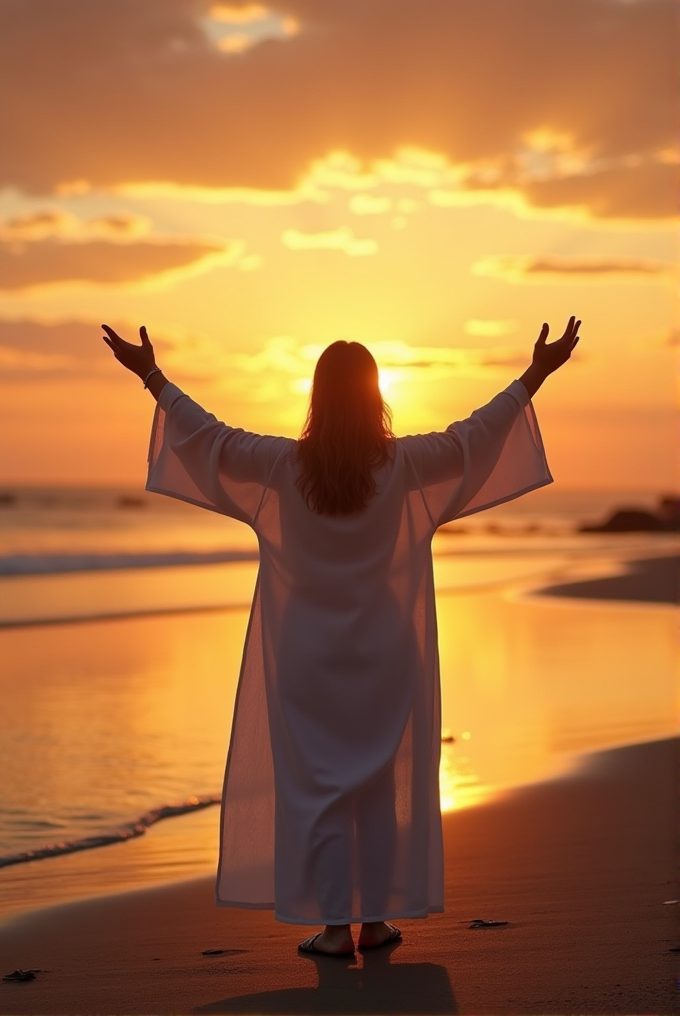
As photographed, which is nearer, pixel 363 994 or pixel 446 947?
pixel 363 994

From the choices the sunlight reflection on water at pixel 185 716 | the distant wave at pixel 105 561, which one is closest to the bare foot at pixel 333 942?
the sunlight reflection on water at pixel 185 716

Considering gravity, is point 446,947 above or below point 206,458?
below

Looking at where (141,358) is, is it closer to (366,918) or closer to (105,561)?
(366,918)

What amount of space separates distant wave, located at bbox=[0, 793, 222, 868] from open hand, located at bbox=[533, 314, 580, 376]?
3.23 m

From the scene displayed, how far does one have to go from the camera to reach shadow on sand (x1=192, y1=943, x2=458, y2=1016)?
13.3ft

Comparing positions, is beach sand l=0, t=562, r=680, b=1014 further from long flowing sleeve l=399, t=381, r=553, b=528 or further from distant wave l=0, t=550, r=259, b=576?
distant wave l=0, t=550, r=259, b=576

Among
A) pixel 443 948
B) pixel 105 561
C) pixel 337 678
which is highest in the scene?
pixel 105 561

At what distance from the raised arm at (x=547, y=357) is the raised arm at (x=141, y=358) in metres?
1.44

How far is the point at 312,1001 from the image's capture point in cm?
414

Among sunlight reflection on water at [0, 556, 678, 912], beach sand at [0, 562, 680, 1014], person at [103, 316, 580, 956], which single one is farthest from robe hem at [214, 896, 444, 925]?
sunlight reflection on water at [0, 556, 678, 912]


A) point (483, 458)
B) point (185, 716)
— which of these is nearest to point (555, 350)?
point (483, 458)

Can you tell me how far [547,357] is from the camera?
515 centimetres

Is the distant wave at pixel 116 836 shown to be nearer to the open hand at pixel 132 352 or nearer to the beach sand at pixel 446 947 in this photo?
the beach sand at pixel 446 947

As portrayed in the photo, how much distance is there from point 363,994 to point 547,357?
249cm
